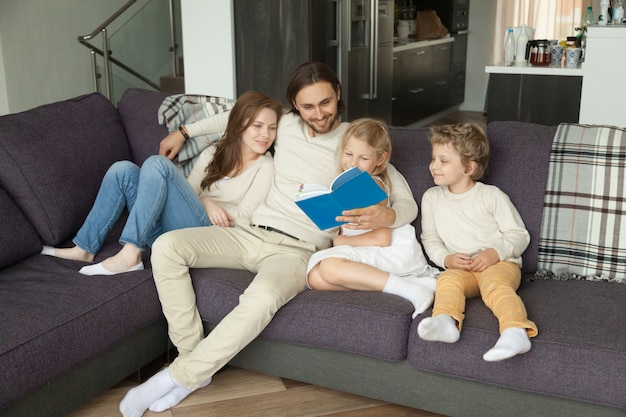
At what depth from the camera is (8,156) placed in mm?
2533

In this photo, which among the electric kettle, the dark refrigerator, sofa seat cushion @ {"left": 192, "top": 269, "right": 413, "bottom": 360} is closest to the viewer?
sofa seat cushion @ {"left": 192, "top": 269, "right": 413, "bottom": 360}

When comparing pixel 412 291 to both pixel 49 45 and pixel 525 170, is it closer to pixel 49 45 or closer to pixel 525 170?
pixel 525 170

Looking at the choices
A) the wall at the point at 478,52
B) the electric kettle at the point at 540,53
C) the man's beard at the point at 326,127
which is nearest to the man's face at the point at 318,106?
the man's beard at the point at 326,127

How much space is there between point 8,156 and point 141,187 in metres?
0.53

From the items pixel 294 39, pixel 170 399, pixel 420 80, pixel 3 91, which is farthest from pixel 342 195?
pixel 420 80

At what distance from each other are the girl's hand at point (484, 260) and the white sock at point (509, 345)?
15.2 inches

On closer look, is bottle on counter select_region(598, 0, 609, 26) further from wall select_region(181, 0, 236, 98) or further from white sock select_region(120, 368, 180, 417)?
white sock select_region(120, 368, 180, 417)

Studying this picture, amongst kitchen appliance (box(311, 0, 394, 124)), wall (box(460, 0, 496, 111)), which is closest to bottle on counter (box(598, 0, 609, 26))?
kitchen appliance (box(311, 0, 394, 124))

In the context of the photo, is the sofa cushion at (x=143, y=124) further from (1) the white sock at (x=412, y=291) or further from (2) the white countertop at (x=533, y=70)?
(2) the white countertop at (x=533, y=70)

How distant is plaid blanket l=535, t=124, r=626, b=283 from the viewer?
235 cm

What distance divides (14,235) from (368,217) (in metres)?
1.21

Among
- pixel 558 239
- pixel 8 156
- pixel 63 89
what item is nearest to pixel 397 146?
pixel 558 239

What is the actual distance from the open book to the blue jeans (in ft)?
1.70

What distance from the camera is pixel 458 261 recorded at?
225 centimetres
